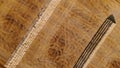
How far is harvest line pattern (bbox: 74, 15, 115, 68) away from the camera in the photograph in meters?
9.16

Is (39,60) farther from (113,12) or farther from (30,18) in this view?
(113,12)

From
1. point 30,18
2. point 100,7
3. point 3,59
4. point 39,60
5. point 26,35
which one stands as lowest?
point 3,59

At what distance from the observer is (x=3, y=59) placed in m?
9.23

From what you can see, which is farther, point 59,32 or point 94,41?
point 59,32

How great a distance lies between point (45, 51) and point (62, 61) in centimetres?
85

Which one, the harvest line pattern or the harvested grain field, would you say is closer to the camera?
the harvest line pattern

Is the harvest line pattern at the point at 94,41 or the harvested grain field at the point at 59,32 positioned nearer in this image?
the harvest line pattern at the point at 94,41

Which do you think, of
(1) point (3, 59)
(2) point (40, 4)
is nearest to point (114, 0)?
(2) point (40, 4)

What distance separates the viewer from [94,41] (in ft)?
30.2

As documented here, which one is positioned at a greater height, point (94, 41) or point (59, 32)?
point (94, 41)

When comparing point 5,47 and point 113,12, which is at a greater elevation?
point 113,12

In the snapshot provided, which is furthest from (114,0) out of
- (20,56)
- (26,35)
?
(20,56)

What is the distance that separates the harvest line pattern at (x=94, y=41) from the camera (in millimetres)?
9156

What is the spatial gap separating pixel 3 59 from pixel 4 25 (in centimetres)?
145
